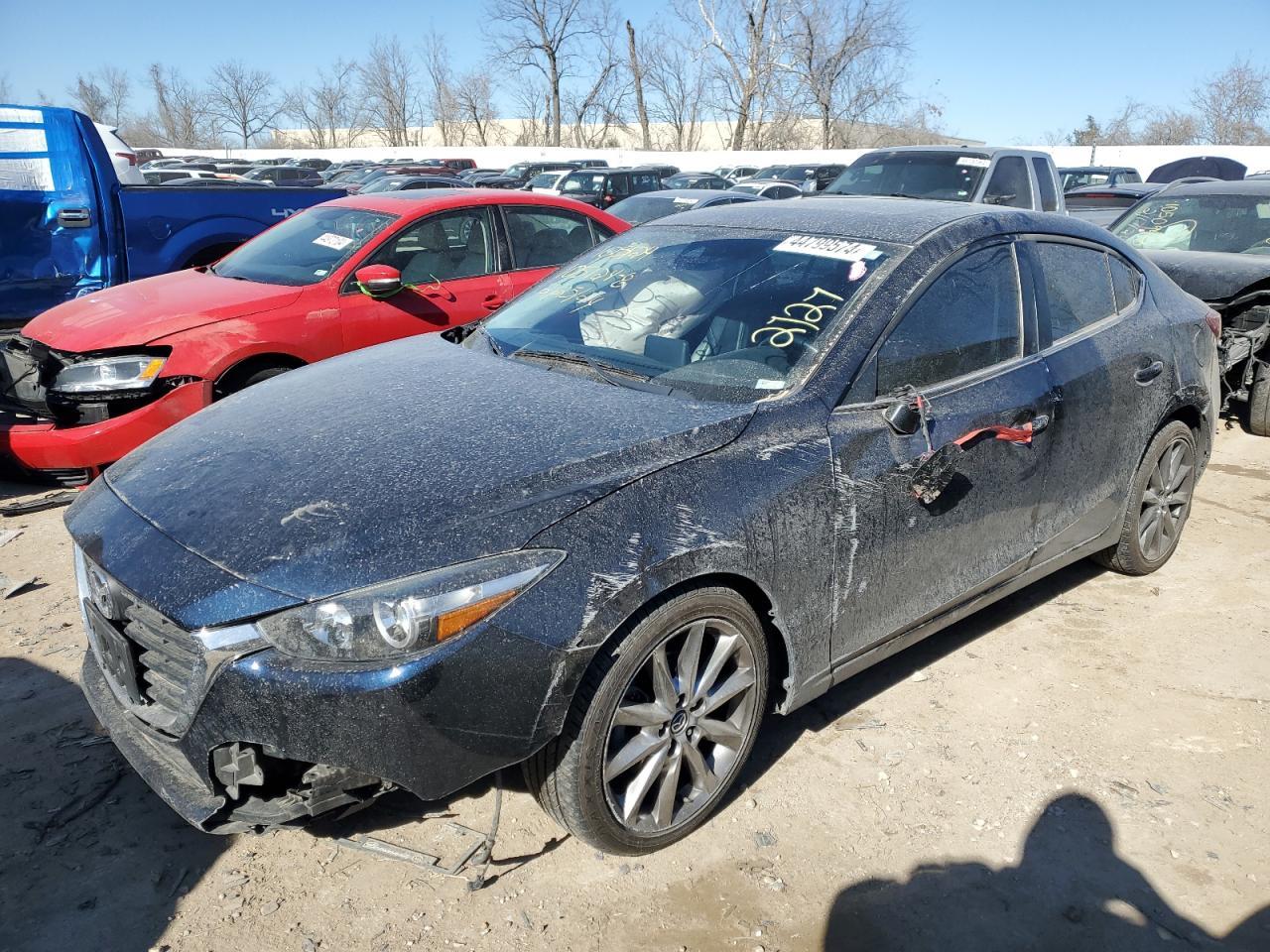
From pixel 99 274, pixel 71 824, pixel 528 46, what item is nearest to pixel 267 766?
pixel 71 824

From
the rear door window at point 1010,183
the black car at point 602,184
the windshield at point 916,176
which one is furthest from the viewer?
the black car at point 602,184

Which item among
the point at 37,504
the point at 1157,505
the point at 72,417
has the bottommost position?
the point at 37,504

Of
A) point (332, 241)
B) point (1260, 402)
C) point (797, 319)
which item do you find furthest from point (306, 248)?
point (1260, 402)

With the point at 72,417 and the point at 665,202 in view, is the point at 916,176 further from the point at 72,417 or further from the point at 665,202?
the point at 72,417

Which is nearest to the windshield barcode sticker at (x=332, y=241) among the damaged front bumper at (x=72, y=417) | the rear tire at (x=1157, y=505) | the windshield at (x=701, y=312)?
the damaged front bumper at (x=72, y=417)

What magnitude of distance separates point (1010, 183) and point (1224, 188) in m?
2.13

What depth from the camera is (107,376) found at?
16.2ft

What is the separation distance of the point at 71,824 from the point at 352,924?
962 millimetres

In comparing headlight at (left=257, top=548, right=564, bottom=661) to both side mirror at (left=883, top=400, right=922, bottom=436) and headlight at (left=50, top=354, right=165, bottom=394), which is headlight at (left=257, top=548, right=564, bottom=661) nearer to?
side mirror at (left=883, top=400, right=922, bottom=436)

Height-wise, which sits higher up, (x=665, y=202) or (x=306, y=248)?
(x=306, y=248)

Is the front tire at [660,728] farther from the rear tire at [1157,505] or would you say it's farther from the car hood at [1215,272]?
the car hood at [1215,272]

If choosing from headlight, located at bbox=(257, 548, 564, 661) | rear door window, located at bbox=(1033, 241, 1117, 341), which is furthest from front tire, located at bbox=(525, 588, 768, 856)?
rear door window, located at bbox=(1033, 241, 1117, 341)

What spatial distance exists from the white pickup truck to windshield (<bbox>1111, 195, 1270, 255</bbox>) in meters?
1.39

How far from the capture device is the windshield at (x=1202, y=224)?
7.49 m
